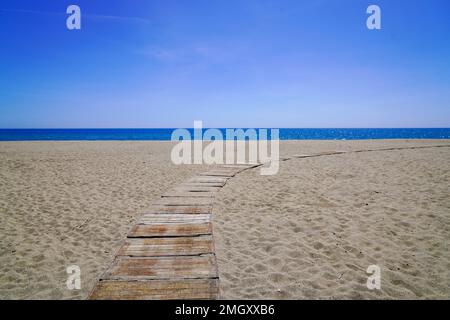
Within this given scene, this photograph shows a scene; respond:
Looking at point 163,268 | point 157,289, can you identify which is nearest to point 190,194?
point 163,268

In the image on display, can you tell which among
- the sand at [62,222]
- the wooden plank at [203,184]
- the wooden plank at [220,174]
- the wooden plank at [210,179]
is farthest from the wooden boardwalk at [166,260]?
the wooden plank at [220,174]

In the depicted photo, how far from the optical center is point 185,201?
6.64 m

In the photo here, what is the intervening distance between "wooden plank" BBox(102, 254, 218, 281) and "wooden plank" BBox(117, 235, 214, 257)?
0.15 meters

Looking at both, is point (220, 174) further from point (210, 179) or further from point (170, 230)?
point (170, 230)

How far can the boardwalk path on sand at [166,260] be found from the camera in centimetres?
302

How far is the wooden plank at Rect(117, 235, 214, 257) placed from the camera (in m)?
3.90

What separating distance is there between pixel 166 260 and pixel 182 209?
2.31 meters

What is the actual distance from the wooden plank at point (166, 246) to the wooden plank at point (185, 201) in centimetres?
202

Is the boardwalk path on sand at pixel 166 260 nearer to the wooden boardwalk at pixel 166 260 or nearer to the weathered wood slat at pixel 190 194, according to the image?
the wooden boardwalk at pixel 166 260

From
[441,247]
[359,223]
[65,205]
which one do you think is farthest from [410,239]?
[65,205]

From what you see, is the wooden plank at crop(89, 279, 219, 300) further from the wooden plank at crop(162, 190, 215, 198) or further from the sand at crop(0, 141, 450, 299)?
the wooden plank at crop(162, 190, 215, 198)

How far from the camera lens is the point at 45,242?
15.3 feet
